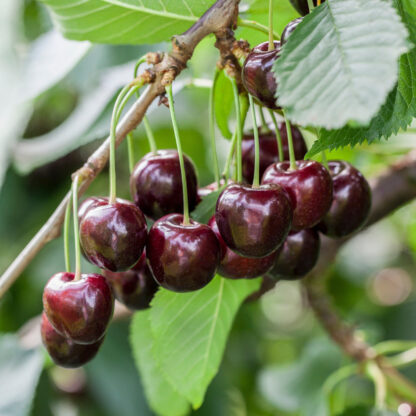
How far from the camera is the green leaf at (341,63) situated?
65 cm

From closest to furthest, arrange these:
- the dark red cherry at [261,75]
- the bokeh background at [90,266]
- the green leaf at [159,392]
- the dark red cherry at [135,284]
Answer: the dark red cherry at [261,75] → the dark red cherry at [135,284] → the green leaf at [159,392] → the bokeh background at [90,266]

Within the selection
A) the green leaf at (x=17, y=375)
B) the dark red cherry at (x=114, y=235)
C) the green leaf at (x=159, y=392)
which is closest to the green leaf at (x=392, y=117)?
the dark red cherry at (x=114, y=235)

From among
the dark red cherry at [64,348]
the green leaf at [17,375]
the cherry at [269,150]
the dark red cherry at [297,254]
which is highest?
the cherry at [269,150]

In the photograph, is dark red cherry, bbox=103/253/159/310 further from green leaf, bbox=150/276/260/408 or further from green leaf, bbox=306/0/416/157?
green leaf, bbox=306/0/416/157

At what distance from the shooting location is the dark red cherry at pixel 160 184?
998 mm

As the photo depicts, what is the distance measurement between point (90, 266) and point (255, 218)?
3.91 ft

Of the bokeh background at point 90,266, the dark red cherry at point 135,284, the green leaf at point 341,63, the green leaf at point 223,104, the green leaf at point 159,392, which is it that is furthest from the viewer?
the bokeh background at point 90,266

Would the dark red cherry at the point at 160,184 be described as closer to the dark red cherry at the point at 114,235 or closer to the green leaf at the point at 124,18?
the dark red cherry at the point at 114,235

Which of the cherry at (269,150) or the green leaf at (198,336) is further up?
the cherry at (269,150)

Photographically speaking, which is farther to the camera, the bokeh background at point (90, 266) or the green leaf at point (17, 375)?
the bokeh background at point (90, 266)

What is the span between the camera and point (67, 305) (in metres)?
0.89

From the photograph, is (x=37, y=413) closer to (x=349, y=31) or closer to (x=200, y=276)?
(x=200, y=276)

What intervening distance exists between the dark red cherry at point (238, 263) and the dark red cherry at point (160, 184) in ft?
0.29

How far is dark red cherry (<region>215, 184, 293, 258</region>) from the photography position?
0.83 m
